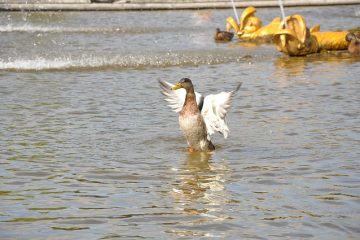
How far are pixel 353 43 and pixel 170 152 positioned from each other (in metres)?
11.9

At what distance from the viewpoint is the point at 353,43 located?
22094mm

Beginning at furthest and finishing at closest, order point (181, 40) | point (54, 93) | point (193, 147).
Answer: point (181, 40) < point (54, 93) < point (193, 147)

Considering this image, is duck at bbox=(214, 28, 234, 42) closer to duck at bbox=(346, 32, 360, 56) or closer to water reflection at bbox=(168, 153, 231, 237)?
duck at bbox=(346, 32, 360, 56)

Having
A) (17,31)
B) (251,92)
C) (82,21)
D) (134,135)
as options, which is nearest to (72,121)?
(134,135)

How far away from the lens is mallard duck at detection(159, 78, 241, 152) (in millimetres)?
10938

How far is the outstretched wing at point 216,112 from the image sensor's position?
1098cm

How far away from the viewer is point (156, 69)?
774 inches

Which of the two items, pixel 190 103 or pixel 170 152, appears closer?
pixel 190 103

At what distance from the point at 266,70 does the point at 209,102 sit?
8.46 meters

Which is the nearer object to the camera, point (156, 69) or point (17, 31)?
point (156, 69)

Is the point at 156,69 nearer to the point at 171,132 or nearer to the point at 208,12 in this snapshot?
the point at 171,132

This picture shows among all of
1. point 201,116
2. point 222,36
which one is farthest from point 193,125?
point 222,36

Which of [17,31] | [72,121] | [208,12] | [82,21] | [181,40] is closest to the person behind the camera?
[72,121]

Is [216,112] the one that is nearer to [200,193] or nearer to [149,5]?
[200,193]
